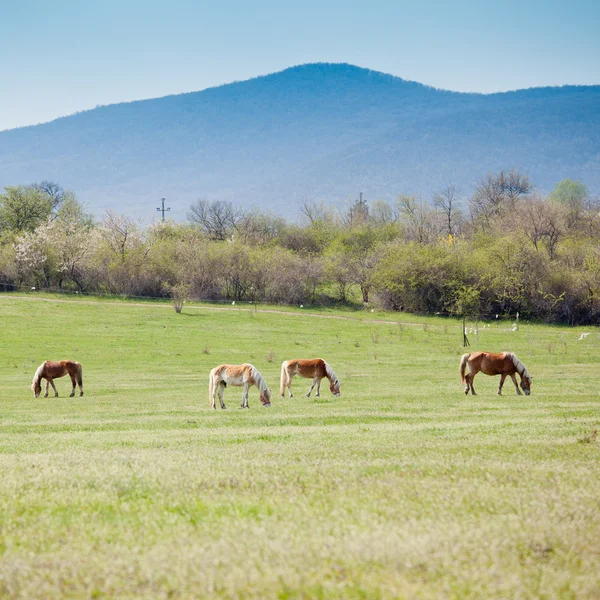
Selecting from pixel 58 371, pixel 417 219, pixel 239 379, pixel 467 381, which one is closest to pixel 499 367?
pixel 467 381

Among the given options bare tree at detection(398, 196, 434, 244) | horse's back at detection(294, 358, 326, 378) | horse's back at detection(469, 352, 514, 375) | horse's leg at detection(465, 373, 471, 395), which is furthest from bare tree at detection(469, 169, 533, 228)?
horse's back at detection(294, 358, 326, 378)

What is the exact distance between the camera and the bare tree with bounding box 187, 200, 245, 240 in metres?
122

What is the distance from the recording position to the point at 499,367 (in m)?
26.2

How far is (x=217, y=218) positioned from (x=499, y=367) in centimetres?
10591

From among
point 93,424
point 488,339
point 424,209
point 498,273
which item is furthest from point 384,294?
point 93,424

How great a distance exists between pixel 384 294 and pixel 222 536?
73.3 m

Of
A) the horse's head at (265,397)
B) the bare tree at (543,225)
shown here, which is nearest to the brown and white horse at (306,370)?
the horse's head at (265,397)

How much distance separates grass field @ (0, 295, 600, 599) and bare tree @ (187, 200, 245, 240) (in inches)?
3951

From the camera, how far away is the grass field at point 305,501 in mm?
5816

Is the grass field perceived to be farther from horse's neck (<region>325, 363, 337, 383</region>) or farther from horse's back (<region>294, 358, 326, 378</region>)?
horse's back (<region>294, 358, 326, 378</region>)

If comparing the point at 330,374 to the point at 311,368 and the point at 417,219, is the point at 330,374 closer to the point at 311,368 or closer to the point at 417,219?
the point at 311,368

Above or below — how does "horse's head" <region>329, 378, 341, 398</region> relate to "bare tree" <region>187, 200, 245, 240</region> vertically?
below

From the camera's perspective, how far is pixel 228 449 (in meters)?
12.4

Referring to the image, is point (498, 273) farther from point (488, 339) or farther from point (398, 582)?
point (398, 582)
